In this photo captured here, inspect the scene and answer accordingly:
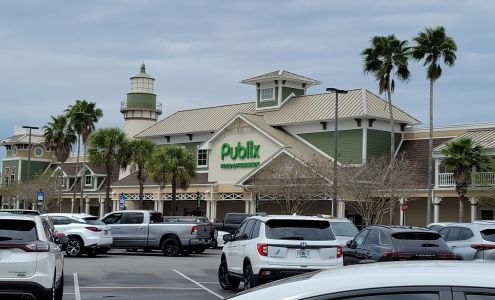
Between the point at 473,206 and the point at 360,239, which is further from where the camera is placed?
the point at 473,206

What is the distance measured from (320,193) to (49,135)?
105 ft

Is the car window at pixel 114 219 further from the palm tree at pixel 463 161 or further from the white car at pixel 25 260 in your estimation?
the palm tree at pixel 463 161

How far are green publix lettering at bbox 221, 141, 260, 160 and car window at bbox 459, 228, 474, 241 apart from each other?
3710 cm

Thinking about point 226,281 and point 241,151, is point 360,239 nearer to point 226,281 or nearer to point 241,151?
point 226,281

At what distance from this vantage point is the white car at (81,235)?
1070 inches

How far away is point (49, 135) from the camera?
7169cm

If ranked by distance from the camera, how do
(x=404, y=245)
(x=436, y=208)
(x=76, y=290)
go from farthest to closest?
1. (x=436, y=208)
2. (x=76, y=290)
3. (x=404, y=245)

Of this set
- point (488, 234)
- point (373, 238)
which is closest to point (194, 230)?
point (373, 238)

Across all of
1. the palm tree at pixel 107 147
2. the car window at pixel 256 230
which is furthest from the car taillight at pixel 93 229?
the palm tree at pixel 107 147

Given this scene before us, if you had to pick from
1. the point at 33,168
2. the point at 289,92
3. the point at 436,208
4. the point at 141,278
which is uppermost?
the point at 289,92

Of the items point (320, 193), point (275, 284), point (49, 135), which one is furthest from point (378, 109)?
point (275, 284)

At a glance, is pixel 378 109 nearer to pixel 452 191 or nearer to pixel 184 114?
pixel 452 191

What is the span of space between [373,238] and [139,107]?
6201 cm

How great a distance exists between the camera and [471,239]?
19406 mm
